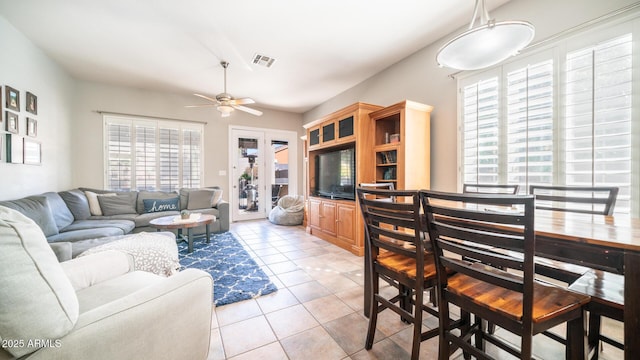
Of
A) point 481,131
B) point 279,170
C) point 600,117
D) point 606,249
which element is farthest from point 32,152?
point 600,117

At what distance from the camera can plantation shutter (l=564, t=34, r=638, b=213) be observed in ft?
5.82

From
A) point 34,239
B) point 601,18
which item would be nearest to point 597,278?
point 601,18

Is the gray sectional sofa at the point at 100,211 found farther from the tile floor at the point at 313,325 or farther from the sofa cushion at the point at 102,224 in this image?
the tile floor at the point at 313,325

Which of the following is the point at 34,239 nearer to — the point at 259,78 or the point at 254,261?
the point at 254,261

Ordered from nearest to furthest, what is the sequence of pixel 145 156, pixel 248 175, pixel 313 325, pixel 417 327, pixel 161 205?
pixel 417 327, pixel 313 325, pixel 161 205, pixel 145 156, pixel 248 175

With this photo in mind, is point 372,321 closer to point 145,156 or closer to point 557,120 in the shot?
point 557,120

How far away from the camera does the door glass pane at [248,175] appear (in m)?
5.79

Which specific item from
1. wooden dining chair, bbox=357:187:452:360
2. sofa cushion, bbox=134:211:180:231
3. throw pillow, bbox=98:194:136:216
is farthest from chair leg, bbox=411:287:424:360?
throw pillow, bbox=98:194:136:216

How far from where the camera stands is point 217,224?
14.3 ft

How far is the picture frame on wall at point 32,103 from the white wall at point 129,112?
1.28 metres

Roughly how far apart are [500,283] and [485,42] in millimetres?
1352

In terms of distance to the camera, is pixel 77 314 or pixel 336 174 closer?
pixel 77 314

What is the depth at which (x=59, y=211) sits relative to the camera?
9.96ft

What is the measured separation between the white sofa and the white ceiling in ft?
8.36
